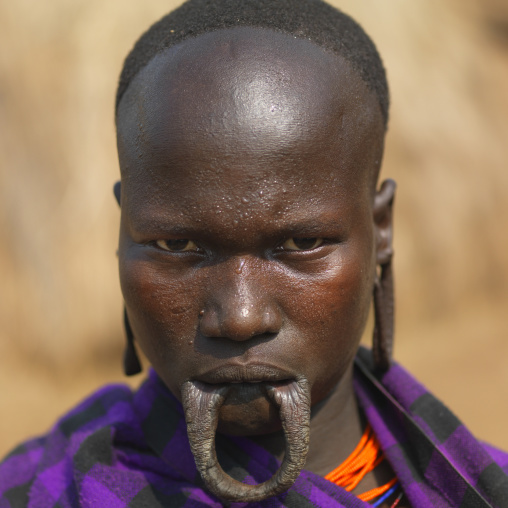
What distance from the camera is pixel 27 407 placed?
5113 mm

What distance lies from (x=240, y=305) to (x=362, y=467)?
2.33 feet

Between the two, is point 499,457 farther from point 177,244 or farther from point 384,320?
point 177,244

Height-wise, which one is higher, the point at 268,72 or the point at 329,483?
the point at 268,72

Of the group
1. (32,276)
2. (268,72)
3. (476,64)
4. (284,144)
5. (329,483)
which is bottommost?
(32,276)

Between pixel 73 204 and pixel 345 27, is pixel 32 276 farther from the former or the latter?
pixel 345 27

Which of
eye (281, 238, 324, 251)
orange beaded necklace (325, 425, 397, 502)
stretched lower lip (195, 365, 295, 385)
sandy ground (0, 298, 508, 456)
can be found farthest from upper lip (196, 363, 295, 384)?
sandy ground (0, 298, 508, 456)

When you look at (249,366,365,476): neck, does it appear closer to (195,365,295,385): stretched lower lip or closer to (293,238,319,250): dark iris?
(195,365,295,385): stretched lower lip

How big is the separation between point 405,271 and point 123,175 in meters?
4.45

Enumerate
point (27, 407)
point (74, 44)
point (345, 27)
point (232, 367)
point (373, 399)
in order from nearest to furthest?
1. point (232, 367)
2. point (345, 27)
3. point (373, 399)
4. point (27, 407)
5. point (74, 44)

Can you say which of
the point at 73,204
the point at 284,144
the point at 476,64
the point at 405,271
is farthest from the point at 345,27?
the point at 476,64

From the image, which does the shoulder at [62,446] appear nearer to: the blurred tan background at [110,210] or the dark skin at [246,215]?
the dark skin at [246,215]

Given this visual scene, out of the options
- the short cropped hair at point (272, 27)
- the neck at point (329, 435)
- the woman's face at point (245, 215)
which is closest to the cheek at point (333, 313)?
the woman's face at point (245, 215)

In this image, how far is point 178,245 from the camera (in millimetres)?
1512

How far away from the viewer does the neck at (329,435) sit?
171 cm
